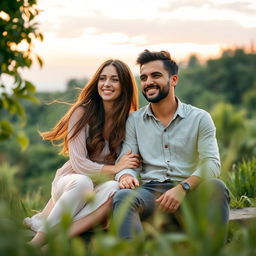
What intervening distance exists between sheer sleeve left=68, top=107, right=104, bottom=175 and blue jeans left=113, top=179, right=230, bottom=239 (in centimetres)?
41

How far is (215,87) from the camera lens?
224 ft

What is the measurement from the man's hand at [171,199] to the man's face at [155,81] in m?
0.76

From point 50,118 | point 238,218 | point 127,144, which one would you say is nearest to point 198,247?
point 127,144

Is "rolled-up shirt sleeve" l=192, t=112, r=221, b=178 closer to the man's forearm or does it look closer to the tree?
the man's forearm

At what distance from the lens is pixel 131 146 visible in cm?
429

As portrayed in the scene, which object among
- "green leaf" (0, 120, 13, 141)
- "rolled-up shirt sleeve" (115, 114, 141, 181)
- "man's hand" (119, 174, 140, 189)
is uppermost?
"green leaf" (0, 120, 13, 141)

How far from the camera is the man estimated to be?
4.12 meters

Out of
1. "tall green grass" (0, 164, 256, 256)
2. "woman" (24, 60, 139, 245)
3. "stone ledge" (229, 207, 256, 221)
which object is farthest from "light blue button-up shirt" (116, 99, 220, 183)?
"tall green grass" (0, 164, 256, 256)

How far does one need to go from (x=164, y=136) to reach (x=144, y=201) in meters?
0.61

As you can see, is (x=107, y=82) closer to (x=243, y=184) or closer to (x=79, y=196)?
(x=79, y=196)

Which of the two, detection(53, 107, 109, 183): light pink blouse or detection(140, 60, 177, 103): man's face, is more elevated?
detection(140, 60, 177, 103): man's face

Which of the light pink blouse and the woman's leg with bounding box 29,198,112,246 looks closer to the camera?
the woman's leg with bounding box 29,198,112,246

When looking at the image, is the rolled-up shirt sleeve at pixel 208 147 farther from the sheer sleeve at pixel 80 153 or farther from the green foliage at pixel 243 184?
the green foliage at pixel 243 184

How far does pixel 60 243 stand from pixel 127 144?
2.44m
